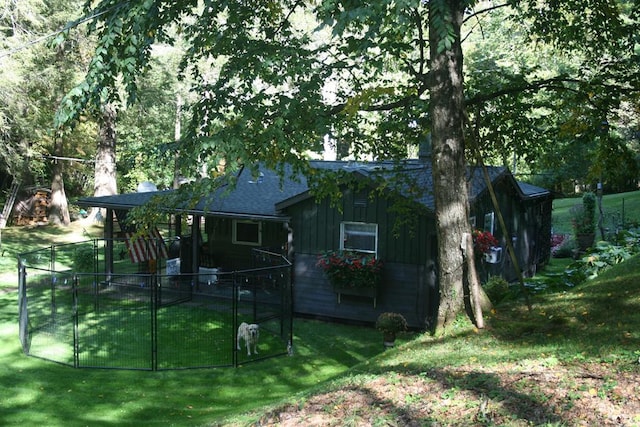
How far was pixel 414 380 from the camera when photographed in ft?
18.3

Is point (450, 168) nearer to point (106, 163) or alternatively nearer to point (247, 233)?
point (247, 233)

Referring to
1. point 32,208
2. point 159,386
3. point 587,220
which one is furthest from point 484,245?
point 32,208

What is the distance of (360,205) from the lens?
1394 cm

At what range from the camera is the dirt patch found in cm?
439

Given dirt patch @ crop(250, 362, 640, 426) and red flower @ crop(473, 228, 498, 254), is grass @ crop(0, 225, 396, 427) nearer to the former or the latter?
dirt patch @ crop(250, 362, 640, 426)

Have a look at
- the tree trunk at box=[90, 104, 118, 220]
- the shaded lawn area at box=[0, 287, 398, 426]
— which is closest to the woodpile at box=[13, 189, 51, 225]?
the tree trunk at box=[90, 104, 118, 220]

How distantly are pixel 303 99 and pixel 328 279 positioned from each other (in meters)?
5.93

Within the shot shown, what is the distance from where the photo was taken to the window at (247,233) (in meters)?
16.9

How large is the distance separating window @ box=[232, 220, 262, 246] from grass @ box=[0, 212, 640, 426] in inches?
183

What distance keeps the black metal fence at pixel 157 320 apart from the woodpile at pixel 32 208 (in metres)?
18.5

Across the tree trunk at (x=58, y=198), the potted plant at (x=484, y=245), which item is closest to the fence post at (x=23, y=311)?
the potted plant at (x=484, y=245)

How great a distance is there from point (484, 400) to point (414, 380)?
92 cm

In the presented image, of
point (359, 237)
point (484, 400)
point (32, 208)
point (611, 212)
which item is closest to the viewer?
point (484, 400)

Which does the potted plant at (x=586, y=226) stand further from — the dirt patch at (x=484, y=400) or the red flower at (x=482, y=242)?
the dirt patch at (x=484, y=400)
